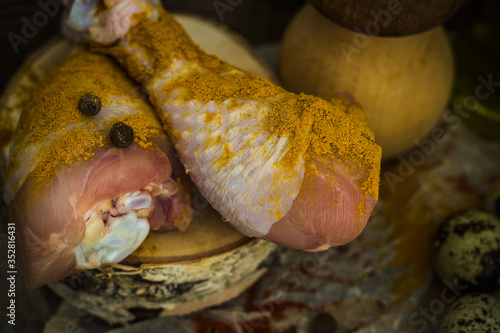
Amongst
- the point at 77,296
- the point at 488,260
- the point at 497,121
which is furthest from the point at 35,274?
the point at 497,121

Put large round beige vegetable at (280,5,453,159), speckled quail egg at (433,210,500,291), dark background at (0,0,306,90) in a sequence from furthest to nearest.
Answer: dark background at (0,0,306,90), large round beige vegetable at (280,5,453,159), speckled quail egg at (433,210,500,291)

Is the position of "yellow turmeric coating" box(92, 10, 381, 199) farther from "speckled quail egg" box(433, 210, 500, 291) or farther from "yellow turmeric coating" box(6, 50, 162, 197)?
"speckled quail egg" box(433, 210, 500, 291)

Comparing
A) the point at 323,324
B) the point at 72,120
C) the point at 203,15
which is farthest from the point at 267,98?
the point at 203,15

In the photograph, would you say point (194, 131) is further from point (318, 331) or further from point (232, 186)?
point (318, 331)

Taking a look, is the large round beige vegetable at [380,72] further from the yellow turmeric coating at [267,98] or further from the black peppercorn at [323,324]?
the black peppercorn at [323,324]

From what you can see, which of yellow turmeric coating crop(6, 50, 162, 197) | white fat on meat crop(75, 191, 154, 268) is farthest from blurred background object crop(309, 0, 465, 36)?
white fat on meat crop(75, 191, 154, 268)

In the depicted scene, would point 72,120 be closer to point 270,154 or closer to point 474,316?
point 270,154
